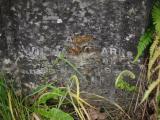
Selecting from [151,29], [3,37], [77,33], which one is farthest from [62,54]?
[151,29]

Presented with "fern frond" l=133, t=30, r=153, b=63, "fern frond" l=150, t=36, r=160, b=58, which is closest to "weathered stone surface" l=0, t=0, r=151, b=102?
"fern frond" l=133, t=30, r=153, b=63

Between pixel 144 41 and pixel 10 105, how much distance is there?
1.40 meters

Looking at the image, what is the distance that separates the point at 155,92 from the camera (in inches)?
150

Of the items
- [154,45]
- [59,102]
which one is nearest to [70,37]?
[59,102]

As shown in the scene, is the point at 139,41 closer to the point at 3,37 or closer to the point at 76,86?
the point at 76,86

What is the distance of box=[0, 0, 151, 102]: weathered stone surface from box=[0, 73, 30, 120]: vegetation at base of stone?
7.4 inches

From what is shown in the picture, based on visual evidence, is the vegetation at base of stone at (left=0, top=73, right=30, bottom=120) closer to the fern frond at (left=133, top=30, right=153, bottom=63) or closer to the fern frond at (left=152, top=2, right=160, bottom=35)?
the fern frond at (left=133, top=30, right=153, bottom=63)

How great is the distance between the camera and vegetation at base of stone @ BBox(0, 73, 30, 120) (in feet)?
12.0

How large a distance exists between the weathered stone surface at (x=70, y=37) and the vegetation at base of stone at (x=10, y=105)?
187mm

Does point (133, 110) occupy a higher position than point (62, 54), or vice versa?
point (62, 54)

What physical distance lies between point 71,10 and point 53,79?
762 mm

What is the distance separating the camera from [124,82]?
153 inches

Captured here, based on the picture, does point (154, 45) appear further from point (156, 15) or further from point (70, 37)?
point (70, 37)

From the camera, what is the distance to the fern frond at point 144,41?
11.8 feet
